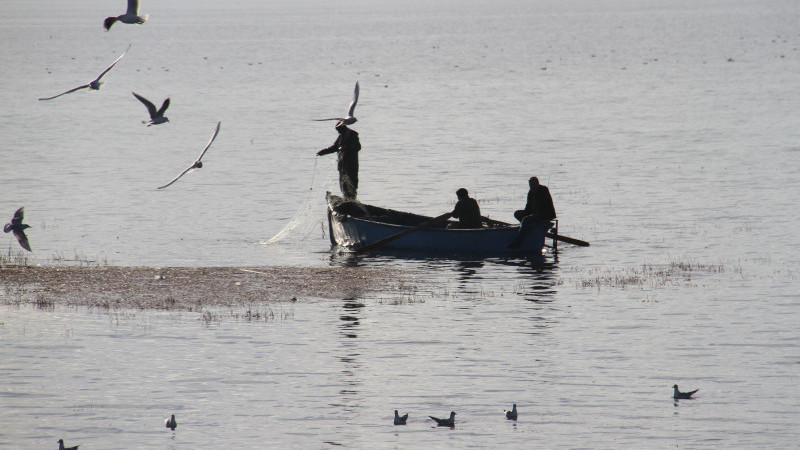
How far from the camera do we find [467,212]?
27.5m

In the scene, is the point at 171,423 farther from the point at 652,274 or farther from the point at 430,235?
the point at 652,274

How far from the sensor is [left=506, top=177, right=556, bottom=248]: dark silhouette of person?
26172 mm

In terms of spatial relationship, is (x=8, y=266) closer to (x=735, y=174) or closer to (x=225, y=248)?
(x=225, y=248)

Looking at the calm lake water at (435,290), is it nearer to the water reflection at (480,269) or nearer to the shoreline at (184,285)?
the water reflection at (480,269)

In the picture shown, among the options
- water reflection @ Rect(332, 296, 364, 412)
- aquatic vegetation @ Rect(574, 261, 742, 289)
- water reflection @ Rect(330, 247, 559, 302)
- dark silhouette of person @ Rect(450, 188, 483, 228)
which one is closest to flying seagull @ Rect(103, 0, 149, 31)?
water reflection @ Rect(332, 296, 364, 412)

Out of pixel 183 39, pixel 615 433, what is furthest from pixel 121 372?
pixel 183 39

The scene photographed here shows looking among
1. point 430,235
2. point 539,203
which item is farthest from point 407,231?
point 539,203

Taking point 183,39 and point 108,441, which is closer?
point 108,441

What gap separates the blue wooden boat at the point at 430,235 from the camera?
88.3 ft

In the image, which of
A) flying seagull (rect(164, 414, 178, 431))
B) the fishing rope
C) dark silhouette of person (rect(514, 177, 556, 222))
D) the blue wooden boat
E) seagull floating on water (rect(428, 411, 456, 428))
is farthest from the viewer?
the fishing rope

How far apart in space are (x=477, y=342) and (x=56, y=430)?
7047 mm

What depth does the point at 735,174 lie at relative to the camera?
4366 centimetres

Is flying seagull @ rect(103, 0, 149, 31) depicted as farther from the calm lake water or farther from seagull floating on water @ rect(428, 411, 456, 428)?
seagull floating on water @ rect(428, 411, 456, 428)

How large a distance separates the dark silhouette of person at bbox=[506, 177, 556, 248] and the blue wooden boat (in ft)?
0.37
